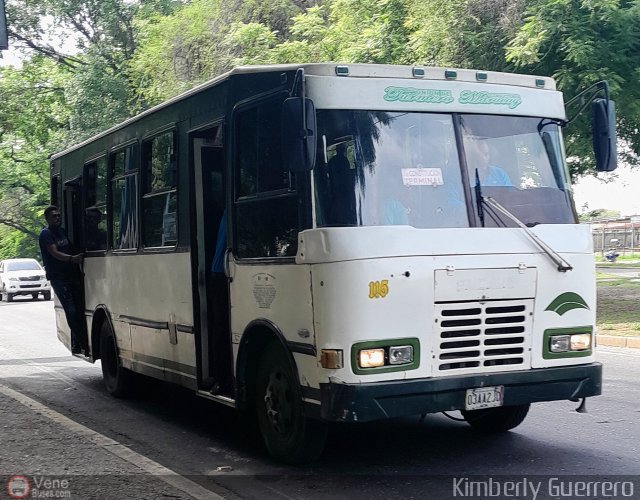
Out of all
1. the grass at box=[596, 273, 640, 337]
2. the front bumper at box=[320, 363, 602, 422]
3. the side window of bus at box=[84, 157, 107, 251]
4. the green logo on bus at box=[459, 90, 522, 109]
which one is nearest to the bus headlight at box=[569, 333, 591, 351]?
the front bumper at box=[320, 363, 602, 422]

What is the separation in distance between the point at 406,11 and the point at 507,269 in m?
13.7

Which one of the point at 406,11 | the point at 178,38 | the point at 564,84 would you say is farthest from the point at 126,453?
the point at 178,38

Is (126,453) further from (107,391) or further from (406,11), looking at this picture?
(406,11)

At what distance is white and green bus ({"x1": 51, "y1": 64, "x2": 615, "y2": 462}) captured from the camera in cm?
618

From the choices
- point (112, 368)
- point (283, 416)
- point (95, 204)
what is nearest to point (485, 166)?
point (283, 416)

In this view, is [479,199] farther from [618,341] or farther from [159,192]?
[618,341]

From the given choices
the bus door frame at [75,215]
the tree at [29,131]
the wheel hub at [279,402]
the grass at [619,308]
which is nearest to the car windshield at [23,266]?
the tree at [29,131]

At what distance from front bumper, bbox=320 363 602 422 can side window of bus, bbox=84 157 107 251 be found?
5.59m

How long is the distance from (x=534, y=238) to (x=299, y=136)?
1867 millimetres

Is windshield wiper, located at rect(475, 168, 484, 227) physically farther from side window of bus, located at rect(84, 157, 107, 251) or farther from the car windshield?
the car windshield

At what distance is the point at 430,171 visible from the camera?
21.7 feet

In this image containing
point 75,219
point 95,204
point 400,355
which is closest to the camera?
point 400,355

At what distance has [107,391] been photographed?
11.1m

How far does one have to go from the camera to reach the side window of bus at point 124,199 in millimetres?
9805
